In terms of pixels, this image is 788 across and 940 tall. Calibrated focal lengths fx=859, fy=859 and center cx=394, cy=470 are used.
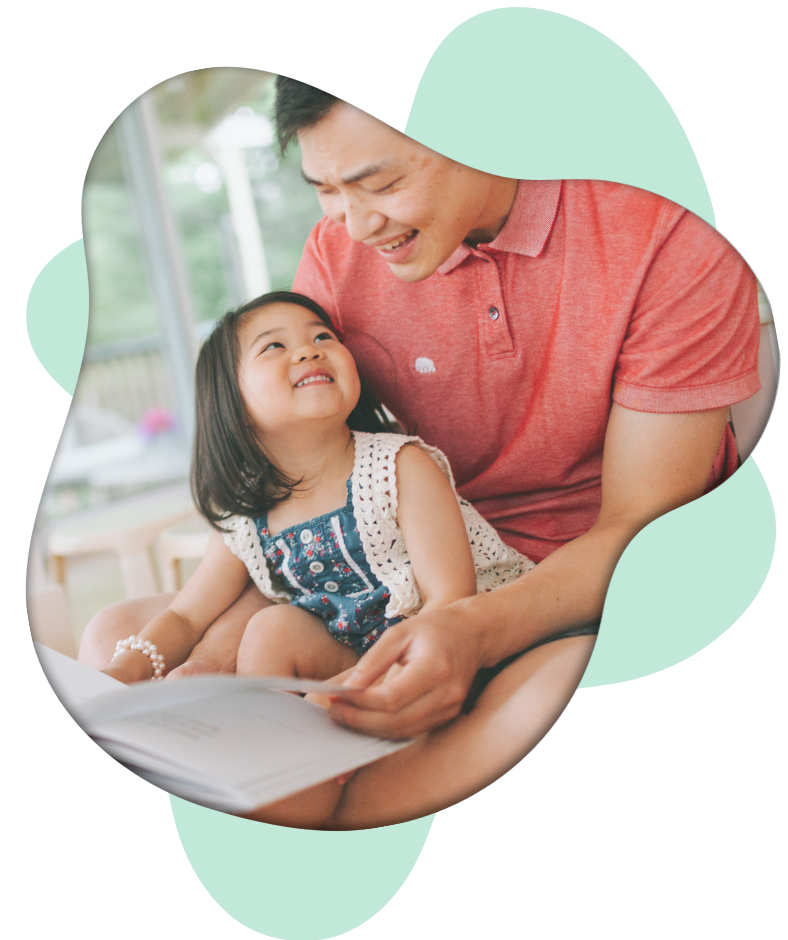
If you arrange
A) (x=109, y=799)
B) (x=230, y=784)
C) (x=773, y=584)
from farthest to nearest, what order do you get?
1. (x=109, y=799)
2. (x=773, y=584)
3. (x=230, y=784)

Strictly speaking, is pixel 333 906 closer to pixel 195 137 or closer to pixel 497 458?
pixel 497 458

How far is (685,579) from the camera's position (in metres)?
0.79

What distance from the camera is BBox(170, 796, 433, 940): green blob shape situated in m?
0.84

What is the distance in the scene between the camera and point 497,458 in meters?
0.78

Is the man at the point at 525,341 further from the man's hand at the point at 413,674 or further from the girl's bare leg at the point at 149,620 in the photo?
the girl's bare leg at the point at 149,620

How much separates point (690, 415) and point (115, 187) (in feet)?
1.79

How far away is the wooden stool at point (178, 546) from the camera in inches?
30.5

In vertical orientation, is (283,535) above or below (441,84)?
below

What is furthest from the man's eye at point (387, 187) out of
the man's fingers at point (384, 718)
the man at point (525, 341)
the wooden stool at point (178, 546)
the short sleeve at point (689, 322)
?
the man's fingers at point (384, 718)

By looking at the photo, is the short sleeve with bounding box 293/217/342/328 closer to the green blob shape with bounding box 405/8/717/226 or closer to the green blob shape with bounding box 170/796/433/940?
the green blob shape with bounding box 405/8/717/226

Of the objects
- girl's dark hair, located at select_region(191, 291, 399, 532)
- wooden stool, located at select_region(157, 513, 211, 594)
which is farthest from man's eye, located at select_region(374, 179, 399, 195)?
wooden stool, located at select_region(157, 513, 211, 594)

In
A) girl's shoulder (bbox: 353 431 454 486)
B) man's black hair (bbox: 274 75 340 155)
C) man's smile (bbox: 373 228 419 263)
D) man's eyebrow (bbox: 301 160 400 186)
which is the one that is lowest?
girl's shoulder (bbox: 353 431 454 486)

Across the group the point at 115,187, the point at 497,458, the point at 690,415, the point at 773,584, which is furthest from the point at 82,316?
the point at 773,584

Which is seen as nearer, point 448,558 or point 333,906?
point 448,558
